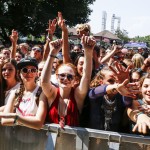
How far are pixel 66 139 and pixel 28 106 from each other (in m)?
0.71

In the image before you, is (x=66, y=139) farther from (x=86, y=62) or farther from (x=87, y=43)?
(x=87, y=43)

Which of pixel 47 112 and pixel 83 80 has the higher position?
pixel 83 80

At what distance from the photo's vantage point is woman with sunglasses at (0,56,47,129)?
266 centimetres

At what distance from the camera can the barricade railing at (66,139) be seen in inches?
92.5

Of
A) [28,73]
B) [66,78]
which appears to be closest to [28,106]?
[28,73]

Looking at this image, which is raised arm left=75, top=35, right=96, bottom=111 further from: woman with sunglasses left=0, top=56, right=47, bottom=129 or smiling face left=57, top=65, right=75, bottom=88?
woman with sunglasses left=0, top=56, right=47, bottom=129

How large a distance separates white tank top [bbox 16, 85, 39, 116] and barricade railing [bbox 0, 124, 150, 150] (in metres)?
0.31

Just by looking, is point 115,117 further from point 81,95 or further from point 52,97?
point 52,97

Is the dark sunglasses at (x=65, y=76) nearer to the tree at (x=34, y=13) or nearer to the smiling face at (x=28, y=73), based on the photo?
the smiling face at (x=28, y=73)

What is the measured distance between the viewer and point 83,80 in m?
2.81

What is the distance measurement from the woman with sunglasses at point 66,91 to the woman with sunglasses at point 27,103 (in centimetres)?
10

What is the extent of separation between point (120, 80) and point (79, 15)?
3399cm

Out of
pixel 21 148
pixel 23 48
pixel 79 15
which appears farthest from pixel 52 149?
pixel 79 15

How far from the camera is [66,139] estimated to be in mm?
2539
